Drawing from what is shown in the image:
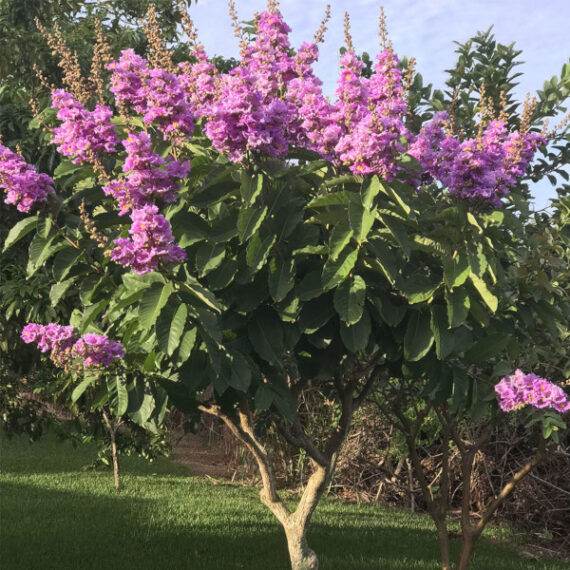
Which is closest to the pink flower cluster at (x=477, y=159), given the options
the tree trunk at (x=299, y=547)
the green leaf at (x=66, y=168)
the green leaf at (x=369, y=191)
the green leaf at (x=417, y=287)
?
the green leaf at (x=417, y=287)

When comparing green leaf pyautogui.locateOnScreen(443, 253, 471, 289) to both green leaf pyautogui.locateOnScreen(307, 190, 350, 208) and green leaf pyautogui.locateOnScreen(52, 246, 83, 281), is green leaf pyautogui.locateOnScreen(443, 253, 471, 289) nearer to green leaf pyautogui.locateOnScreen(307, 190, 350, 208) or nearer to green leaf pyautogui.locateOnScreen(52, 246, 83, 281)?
green leaf pyautogui.locateOnScreen(307, 190, 350, 208)

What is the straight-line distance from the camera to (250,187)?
3082mm

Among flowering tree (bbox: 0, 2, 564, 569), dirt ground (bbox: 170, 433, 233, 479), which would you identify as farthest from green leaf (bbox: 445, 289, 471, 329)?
dirt ground (bbox: 170, 433, 233, 479)

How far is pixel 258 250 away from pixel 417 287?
0.72m

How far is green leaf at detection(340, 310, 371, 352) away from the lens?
10.6 feet

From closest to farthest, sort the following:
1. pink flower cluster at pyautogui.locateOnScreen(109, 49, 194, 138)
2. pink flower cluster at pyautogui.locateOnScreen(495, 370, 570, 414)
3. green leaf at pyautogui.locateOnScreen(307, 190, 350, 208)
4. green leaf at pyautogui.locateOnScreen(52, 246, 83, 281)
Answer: green leaf at pyautogui.locateOnScreen(307, 190, 350, 208)
pink flower cluster at pyautogui.locateOnScreen(109, 49, 194, 138)
green leaf at pyautogui.locateOnScreen(52, 246, 83, 281)
pink flower cluster at pyautogui.locateOnScreen(495, 370, 570, 414)

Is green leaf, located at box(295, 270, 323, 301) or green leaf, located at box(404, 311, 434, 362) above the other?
green leaf, located at box(295, 270, 323, 301)

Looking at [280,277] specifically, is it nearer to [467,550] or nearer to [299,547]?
[299,547]

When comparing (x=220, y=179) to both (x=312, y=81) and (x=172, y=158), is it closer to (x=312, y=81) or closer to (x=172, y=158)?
(x=172, y=158)

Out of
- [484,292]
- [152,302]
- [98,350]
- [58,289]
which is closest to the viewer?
[152,302]

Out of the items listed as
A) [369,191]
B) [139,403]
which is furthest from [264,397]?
[369,191]

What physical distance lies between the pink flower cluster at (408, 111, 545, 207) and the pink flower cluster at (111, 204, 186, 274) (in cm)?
141

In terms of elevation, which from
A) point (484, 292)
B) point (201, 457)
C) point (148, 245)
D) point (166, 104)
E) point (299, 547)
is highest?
point (166, 104)

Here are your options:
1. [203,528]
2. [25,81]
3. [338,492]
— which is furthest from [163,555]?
[25,81]
